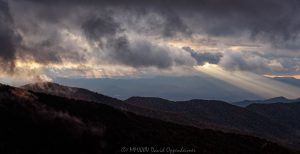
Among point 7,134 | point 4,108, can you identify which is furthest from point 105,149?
point 4,108

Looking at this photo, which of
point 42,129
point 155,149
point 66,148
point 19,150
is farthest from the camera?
point 155,149

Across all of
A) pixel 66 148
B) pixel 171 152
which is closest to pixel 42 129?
pixel 66 148

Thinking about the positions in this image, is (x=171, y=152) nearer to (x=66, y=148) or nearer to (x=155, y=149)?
(x=155, y=149)

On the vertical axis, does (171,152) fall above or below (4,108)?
below

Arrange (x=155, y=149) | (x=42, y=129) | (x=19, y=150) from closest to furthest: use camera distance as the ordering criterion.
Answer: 1. (x=19, y=150)
2. (x=42, y=129)
3. (x=155, y=149)

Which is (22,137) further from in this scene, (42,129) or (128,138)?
(128,138)

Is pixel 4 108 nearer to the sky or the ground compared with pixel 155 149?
nearer to the sky

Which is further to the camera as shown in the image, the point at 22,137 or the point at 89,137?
the point at 89,137

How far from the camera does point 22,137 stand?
163625 mm

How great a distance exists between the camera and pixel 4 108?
193m

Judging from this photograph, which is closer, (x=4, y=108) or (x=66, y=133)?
(x=66, y=133)

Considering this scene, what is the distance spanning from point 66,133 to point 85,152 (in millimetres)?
20974

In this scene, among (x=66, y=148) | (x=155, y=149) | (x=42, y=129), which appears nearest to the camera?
(x=66, y=148)

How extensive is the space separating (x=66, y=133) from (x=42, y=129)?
11.1m
